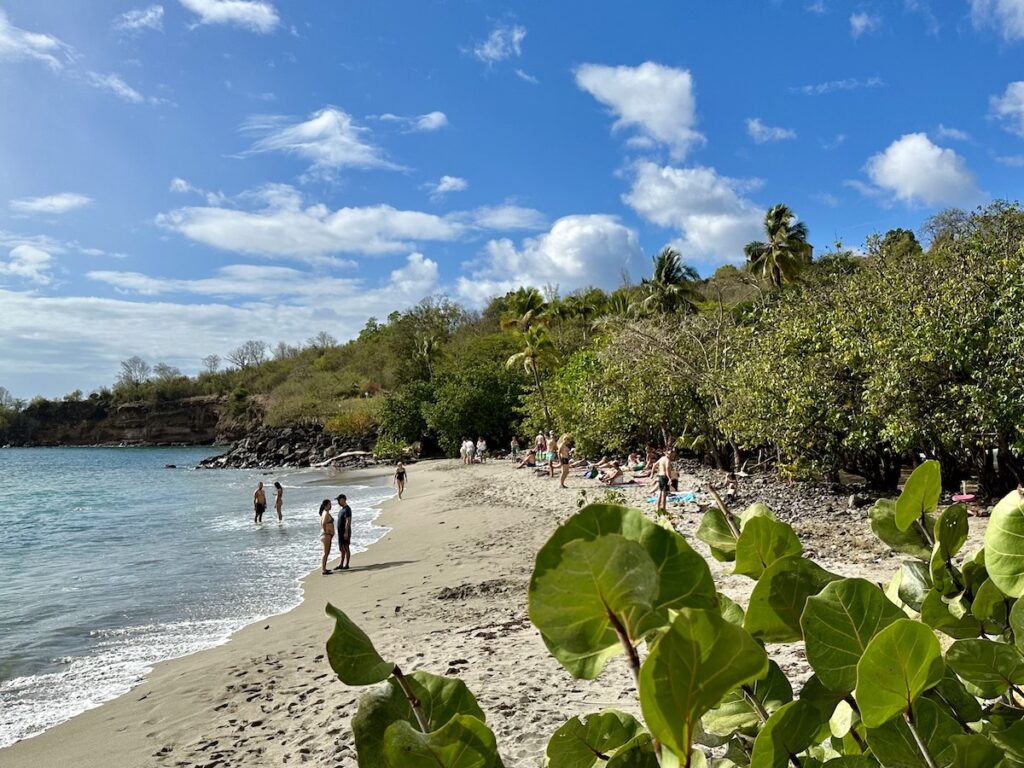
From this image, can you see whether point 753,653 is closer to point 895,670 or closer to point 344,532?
point 895,670

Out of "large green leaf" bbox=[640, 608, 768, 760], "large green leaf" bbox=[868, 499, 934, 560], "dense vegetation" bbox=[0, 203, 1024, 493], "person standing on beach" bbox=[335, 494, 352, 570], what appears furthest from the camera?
"person standing on beach" bbox=[335, 494, 352, 570]

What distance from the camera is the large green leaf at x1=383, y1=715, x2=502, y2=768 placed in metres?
0.58

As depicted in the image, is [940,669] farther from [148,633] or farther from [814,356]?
[814,356]

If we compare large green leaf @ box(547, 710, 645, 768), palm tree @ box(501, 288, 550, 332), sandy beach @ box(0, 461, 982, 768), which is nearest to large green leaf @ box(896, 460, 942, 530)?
large green leaf @ box(547, 710, 645, 768)

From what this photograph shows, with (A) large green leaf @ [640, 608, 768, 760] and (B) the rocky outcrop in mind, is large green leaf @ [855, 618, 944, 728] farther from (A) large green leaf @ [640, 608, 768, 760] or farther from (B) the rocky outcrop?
(B) the rocky outcrop

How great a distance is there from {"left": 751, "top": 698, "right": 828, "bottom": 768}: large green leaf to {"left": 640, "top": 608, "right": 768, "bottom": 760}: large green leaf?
0.23 meters

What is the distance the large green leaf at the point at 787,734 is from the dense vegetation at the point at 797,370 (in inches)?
294

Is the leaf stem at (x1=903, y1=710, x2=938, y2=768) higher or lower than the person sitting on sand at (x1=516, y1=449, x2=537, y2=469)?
higher

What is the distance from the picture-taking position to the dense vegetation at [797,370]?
32.8 ft

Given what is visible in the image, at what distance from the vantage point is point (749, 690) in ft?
2.78

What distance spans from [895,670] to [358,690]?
6942 millimetres

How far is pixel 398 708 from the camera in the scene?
685 mm

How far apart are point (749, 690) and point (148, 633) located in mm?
11408

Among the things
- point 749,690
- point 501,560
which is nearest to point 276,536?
point 501,560
